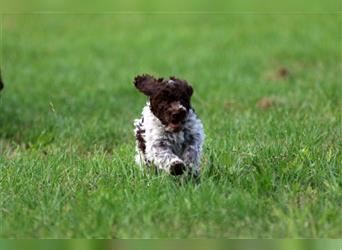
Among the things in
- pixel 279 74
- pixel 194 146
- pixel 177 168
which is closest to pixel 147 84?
pixel 194 146

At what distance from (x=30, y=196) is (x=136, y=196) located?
0.95 m

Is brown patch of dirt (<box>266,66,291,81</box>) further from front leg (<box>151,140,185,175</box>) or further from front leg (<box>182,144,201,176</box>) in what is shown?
front leg (<box>151,140,185,175</box>)

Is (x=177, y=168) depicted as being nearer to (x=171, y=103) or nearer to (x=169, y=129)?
(x=169, y=129)

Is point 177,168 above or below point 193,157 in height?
below

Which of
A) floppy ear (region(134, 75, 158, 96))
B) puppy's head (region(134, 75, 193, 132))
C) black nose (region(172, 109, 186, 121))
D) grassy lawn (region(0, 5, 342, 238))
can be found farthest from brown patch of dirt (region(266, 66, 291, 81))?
black nose (region(172, 109, 186, 121))

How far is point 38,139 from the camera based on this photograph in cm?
1002

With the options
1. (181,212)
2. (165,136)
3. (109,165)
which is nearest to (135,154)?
(109,165)

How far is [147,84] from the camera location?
24.9ft

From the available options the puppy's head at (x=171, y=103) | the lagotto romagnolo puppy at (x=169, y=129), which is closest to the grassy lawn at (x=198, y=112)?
the lagotto romagnolo puppy at (x=169, y=129)

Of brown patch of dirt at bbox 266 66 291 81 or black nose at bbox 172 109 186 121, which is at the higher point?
brown patch of dirt at bbox 266 66 291 81

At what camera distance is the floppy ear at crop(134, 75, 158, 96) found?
7.48 meters

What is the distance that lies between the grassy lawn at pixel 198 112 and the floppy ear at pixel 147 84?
2.41 ft

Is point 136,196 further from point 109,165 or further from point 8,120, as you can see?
point 8,120

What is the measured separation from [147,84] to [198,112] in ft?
13.4
